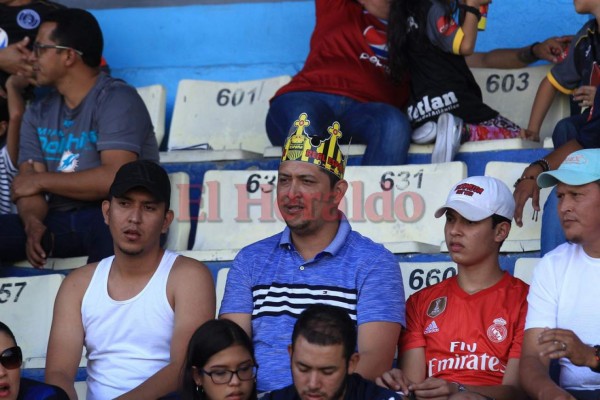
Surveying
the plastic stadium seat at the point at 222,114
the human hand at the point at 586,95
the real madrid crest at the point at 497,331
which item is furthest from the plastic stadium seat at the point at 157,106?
the real madrid crest at the point at 497,331

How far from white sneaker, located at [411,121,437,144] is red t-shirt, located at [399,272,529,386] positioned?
148cm

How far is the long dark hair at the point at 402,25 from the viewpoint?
18.4 ft

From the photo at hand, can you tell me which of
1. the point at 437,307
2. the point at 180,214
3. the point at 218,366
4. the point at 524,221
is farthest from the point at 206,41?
the point at 218,366

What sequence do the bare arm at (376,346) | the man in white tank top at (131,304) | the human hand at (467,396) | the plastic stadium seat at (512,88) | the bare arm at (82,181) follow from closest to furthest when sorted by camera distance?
the human hand at (467,396) < the bare arm at (376,346) < the man in white tank top at (131,304) < the bare arm at (82,181) < the plastic stadium seat at (512,88)

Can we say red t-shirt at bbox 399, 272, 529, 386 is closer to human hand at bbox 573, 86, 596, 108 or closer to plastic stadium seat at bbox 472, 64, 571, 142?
human hand at bbox 573, 86, 596, 108

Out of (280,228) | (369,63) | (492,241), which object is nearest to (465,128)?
(369,63)

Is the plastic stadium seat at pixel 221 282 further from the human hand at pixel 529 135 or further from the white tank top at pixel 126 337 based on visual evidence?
the human hand at pixel 529 135

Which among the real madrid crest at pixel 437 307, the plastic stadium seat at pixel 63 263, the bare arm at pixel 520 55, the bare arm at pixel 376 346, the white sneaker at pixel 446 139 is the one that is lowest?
the bare arm at pixel 376 346

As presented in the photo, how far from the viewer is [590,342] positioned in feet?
12.4

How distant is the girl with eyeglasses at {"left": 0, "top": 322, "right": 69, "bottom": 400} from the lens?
381cm

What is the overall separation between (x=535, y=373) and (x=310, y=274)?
83 centimetres

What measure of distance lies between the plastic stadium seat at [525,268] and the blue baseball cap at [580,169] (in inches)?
25.7

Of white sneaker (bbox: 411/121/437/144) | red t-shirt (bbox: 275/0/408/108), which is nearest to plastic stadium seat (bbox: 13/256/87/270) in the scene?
red t-shirt (bbox: 275/0/408/108)

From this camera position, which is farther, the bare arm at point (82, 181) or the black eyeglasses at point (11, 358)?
the bare arm at point (82, 181)
